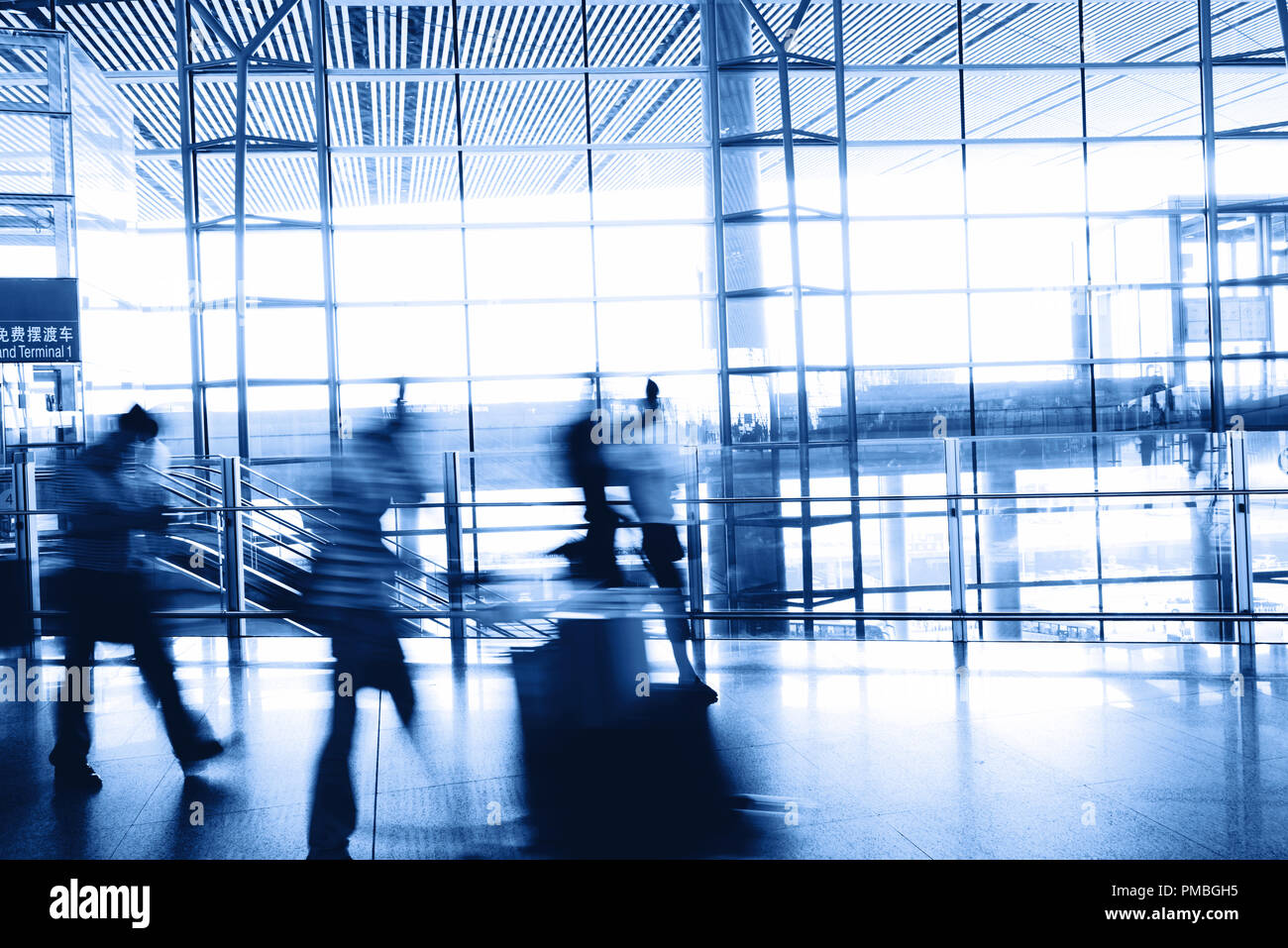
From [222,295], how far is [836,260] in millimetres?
8000

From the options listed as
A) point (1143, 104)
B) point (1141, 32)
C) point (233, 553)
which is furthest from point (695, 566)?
point (1141, 32)

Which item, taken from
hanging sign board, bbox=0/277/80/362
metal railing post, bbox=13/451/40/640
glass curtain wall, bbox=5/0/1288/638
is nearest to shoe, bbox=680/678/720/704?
metal railing post, bbox=13/451/40/640

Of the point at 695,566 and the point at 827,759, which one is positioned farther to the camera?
the point at 695,566

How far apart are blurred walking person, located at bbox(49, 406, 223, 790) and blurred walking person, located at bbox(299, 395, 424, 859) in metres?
1.14

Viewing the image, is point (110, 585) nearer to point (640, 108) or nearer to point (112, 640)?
point (112, 640)

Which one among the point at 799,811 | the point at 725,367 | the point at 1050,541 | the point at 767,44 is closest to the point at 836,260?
the point at 725,367

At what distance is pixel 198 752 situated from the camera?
14.4ft

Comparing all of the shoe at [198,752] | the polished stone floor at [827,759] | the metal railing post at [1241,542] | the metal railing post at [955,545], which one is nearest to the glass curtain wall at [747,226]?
the metal railing post at [955,545]

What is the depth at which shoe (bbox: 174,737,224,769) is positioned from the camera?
4309mm

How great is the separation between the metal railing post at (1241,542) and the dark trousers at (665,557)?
10.5 feet

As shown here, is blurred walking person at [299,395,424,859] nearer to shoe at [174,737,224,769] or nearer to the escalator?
the escalator

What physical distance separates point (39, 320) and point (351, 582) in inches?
391

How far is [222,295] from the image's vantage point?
13.8 meters

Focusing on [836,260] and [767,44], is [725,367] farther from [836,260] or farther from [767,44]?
[767,44]
